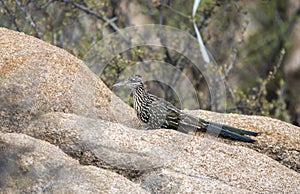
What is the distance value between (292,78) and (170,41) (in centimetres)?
790

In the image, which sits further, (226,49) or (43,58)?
(226,49)

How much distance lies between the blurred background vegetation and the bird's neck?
4702 millimetres

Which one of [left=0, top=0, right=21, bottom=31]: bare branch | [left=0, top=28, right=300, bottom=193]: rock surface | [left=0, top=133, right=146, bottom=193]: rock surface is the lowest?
[left=0, top=133, right=146, bottom=193]: rock surface

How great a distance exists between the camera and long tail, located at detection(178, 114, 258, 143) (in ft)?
30.2

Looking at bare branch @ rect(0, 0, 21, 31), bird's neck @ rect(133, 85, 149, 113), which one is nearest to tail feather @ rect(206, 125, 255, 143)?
bird's neck @ rect(133, 85, 149, 113)

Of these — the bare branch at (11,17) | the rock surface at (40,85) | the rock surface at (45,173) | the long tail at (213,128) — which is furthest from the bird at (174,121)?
the bare branch at (11,17)

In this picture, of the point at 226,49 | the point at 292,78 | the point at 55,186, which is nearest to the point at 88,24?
the point at 226,49

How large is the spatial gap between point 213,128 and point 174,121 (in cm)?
54

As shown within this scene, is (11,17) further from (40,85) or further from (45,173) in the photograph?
(45,173)

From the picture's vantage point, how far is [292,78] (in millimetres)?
23438

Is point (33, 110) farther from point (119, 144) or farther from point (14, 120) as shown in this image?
point (119, 144)

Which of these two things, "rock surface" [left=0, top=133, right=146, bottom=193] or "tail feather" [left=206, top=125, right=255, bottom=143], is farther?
"tail feather" [left=206, top=125, right=255, bottom=143]

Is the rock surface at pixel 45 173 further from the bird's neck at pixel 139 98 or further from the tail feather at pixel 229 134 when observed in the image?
the bird's neck at pixel 139 98

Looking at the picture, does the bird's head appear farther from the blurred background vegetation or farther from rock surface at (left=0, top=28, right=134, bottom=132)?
the blurred background vegetation
